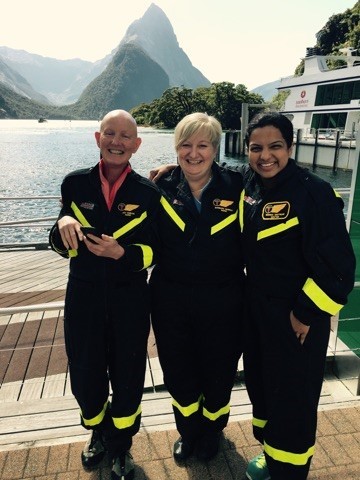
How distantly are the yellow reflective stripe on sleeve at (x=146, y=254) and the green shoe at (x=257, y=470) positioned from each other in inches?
54.8

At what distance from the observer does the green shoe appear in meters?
2.38

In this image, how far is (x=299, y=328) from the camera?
2.09m

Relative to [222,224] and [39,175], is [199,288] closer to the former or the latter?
[222,224]

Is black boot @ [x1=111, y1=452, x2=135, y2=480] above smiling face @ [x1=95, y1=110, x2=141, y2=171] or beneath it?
beneath

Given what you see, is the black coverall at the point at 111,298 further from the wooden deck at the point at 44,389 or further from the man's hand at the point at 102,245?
the wooden deck at the point at 44,389

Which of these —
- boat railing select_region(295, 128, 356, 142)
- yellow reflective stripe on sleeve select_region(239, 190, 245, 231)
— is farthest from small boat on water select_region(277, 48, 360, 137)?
yellow reflective stripe on sleeve select_region(239, 190, 245, 231)

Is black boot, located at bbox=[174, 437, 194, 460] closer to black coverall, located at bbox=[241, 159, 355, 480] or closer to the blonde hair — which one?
black coverall, located at bbox=[241, 159, 355, 480]

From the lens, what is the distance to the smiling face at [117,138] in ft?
7.59

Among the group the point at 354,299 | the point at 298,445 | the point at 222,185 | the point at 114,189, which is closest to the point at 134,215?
the point at 114,189

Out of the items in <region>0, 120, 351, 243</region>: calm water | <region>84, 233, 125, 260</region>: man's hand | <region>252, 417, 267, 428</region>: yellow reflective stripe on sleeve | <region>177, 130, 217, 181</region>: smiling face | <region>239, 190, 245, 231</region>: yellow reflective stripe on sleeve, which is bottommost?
<region>0, 120, 351, 243</region>: calm water

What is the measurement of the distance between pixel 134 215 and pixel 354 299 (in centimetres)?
Answer: 235

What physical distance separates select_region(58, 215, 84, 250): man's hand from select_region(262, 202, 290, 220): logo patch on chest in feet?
3.28

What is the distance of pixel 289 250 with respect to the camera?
209 centimetres

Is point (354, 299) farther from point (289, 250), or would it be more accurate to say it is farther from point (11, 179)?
point (11, 179)
